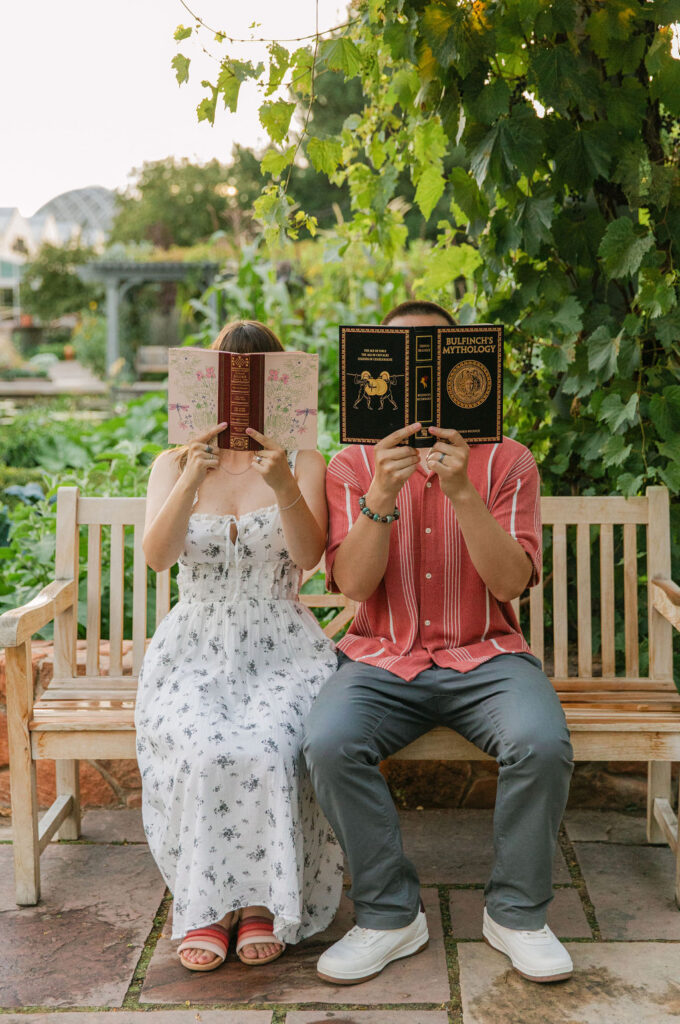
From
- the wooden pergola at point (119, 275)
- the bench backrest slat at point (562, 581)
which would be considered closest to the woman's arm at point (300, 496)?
the bench backrest slat at point (562, 581)

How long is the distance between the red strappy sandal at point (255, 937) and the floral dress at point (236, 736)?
3 cm

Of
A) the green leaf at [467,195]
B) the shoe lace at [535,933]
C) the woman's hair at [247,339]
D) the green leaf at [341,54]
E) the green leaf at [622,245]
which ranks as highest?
the green leaf at [341,54]

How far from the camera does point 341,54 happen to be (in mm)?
2830

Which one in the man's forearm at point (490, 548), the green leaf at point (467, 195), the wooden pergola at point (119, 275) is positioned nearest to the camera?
the man's forearm at point (490, 548)

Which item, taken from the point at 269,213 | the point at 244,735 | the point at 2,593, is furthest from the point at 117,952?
the point at 269,213

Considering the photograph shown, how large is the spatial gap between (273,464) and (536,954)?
4.35 ft

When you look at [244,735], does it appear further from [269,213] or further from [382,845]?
[269,213]

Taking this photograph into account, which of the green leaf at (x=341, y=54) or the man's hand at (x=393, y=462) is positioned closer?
the man's hand at (x=393, y=462)

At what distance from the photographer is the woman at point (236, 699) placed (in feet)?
7.72

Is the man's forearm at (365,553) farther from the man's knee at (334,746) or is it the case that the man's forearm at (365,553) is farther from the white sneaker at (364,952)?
the white sneaker at (364,952)

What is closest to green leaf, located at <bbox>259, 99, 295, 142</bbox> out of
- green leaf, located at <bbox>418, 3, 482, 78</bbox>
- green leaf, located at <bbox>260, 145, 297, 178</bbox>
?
green leaf, located at <bbox>260, 145, 297, 178</bbox>

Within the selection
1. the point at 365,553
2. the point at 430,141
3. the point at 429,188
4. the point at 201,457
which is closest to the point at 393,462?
the point at 365,553

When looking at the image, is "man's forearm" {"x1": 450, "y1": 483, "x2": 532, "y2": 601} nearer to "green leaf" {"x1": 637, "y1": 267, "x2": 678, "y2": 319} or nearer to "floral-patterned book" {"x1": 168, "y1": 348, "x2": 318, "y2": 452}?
"floral-patterned book" {"x1": 168, "y1": 348, "x2": 318, "y2": 452}

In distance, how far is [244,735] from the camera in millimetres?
2402
